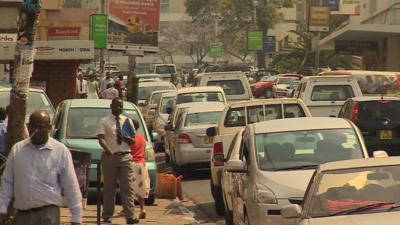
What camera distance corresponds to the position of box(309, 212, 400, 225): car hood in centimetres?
683

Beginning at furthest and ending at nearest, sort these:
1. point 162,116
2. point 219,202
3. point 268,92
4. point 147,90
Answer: point 268,92 → point 147,90 → point 162,116 → point 219,202

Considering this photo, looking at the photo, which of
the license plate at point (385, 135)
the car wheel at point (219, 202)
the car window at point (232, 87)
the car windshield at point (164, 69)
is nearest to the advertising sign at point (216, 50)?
the car windshield at point (164, 69)

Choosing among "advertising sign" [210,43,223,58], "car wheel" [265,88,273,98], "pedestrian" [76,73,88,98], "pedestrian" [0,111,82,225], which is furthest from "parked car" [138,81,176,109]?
"advertising sign" [210,43,223,58]

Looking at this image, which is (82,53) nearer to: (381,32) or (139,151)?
(139,151)

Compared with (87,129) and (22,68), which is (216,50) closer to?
(87,129)

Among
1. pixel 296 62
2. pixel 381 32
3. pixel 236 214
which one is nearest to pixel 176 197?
pixel 236 214

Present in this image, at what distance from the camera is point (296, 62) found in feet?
238

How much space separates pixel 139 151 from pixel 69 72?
12357 mm

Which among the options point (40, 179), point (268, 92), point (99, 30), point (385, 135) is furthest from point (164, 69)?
point (40, 179)

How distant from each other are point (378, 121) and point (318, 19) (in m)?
40.9

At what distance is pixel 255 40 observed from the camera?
82.0m

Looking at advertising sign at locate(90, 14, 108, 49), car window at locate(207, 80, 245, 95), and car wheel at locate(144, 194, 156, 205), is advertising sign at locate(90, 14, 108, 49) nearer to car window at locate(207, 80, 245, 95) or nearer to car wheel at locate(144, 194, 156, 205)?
car window at locate(207, 80, 245, 95)

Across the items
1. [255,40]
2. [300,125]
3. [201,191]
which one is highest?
[255,40]

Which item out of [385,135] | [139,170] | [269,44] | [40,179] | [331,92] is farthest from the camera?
[269,44]
